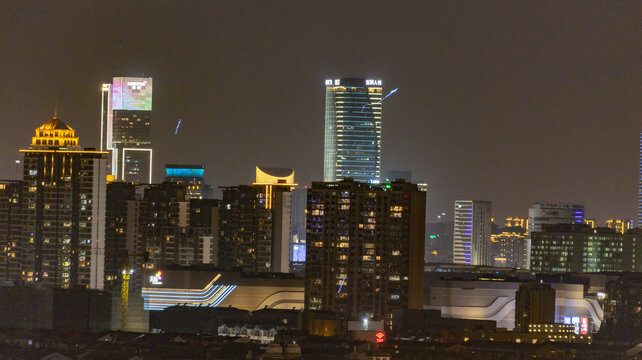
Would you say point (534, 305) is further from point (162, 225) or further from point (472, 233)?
point (472, 233)

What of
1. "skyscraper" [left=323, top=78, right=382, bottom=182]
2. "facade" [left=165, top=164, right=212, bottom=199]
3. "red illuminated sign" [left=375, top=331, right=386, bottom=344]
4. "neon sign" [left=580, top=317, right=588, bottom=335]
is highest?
"skyscraper" [left=323, top=78, right=382, bottom=182]

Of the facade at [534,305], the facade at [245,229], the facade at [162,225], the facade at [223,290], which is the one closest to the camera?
the facade at [534,305]

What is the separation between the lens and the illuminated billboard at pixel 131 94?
132000 mm

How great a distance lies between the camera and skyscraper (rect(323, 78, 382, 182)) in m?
136

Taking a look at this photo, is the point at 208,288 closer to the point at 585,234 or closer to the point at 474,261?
the point at 585,234

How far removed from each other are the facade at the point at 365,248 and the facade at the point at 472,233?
53.8 metres

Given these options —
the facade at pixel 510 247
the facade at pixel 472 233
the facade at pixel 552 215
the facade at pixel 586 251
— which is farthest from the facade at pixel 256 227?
the facade at pixel 472 233

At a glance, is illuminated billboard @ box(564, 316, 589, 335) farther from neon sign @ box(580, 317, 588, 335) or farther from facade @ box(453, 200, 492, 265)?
facade @ box(453, 200, 492, 265)

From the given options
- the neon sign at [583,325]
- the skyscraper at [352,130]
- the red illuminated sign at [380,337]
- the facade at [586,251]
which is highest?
the skyscraper at [352,130]

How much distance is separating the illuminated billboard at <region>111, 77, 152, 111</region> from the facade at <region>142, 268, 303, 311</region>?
42.0m

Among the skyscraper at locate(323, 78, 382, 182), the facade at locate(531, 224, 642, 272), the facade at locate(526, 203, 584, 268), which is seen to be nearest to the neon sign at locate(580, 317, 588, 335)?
the facade at locate(531, 224, 642, 272)

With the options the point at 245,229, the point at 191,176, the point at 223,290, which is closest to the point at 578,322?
the point at 223,290

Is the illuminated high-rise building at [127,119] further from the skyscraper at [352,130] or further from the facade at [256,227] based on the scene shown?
the facade at [256,227]

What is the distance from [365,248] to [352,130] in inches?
2169
